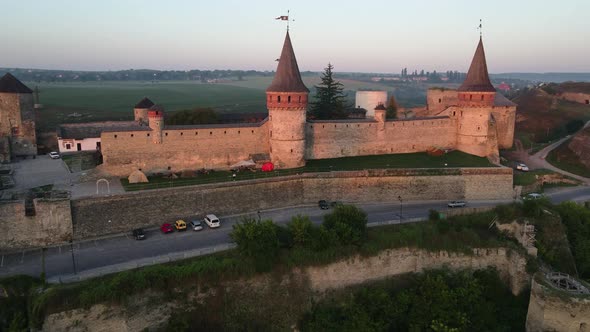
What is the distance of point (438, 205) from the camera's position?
31312mm

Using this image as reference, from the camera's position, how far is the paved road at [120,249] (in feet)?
68.8

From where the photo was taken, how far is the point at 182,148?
3170 cm

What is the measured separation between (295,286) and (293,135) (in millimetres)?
13494

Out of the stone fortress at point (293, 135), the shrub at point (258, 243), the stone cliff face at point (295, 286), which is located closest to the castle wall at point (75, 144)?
the stone fortress at point (293, 135)

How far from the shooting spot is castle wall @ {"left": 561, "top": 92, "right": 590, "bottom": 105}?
213 ft

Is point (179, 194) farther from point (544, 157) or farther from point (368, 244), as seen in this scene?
point (544, 157)

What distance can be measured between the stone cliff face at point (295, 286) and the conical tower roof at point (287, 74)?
549 inches

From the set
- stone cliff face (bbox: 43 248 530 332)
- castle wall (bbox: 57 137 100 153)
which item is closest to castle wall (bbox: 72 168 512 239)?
stone cliff face (bbox: 43 248 530 332)

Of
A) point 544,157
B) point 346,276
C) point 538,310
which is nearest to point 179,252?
point 346,276

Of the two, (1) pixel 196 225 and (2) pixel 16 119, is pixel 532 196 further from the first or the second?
(2) pixel 16 119

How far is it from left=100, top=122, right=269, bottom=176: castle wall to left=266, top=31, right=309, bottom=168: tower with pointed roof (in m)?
1.65

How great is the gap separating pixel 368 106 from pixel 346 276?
4256cm

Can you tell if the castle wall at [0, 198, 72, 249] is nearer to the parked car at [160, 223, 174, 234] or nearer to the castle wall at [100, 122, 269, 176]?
the parked car at [160, 223, 174, 234]

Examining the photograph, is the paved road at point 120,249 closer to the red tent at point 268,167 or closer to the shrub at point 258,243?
the shrub at point 258,243
